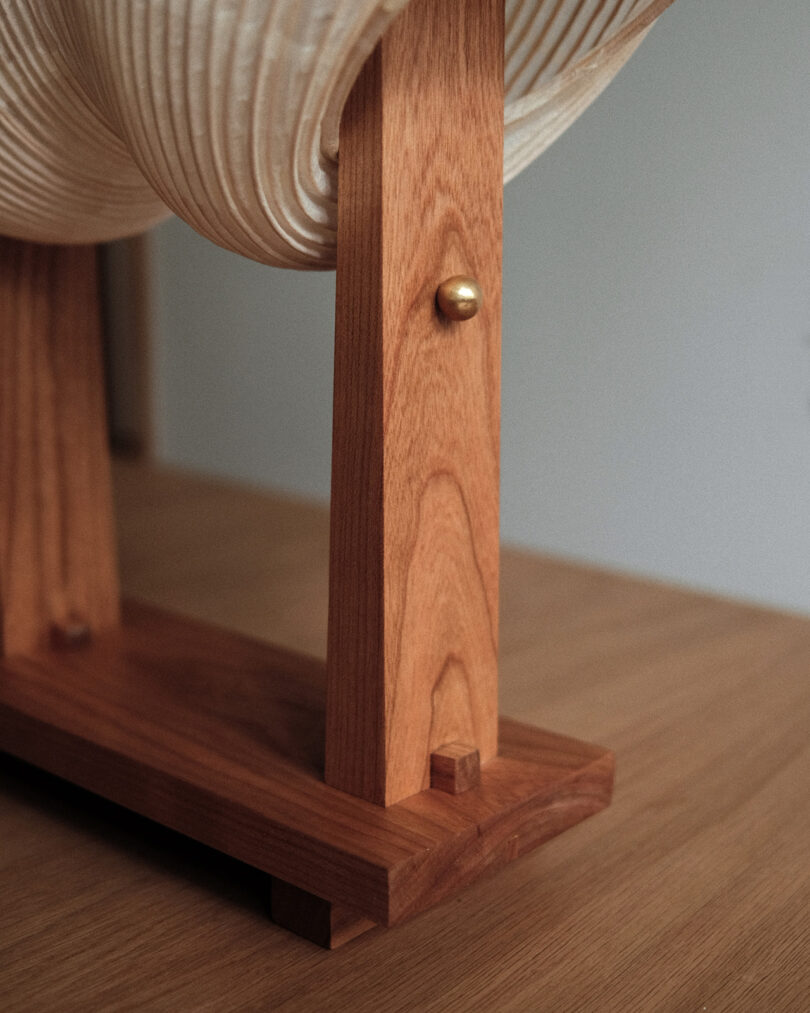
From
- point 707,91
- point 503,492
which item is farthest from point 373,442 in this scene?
point 503,492

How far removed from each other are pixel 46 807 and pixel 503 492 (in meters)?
0.98

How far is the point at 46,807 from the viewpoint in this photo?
88 centimetres

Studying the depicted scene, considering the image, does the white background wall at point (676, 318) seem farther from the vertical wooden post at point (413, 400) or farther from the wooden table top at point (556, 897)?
the vertical wooden post at point (413, 400)

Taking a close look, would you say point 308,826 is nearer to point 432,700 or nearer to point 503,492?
point 432,700

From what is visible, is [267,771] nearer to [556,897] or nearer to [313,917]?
[313,917]

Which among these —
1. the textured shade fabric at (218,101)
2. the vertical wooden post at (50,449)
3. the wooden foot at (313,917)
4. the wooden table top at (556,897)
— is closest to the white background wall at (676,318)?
the wooden table top at (556,897)

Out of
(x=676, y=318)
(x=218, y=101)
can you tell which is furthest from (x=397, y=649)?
(x=676, y=318)

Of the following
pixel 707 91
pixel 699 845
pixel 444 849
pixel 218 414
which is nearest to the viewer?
pixel 444 849

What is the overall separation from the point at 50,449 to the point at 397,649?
43cm

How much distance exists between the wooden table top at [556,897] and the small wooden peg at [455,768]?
9 centimetres

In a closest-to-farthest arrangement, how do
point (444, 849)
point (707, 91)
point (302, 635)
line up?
point (444, 849)
point (302, 635)
point (707, 91)

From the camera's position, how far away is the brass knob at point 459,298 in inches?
26.6

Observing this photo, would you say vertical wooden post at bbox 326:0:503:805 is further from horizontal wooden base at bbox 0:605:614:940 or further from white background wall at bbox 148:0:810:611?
white background wall at bbox 148:0:810:611

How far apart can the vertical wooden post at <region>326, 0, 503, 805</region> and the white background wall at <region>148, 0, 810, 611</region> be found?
78cm
